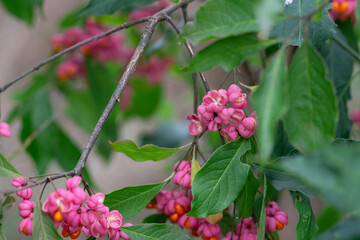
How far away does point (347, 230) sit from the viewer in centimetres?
41

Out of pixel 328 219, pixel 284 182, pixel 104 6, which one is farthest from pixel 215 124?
pixel 328 219

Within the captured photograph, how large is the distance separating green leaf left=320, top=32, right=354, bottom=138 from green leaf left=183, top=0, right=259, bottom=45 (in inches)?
24.2

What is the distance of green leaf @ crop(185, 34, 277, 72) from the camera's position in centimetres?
50

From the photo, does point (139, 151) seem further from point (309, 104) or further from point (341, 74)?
point (341, 74)

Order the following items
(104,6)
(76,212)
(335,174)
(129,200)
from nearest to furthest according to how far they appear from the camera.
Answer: (335,174) → (76,212) → (129,200) → (104,6)

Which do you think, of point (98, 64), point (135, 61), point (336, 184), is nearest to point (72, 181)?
point (135, 61)

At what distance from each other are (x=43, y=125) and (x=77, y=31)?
389 mm

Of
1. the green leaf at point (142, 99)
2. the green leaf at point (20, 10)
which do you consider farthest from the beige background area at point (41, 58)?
the green leaf at point (20, 10)

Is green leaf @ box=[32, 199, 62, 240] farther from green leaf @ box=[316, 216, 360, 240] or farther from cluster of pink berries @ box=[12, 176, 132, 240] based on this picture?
green leaf @ box=[316, 216, 360, 240]

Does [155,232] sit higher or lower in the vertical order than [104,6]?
lower

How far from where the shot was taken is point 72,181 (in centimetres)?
55

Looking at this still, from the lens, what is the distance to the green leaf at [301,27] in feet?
2.02

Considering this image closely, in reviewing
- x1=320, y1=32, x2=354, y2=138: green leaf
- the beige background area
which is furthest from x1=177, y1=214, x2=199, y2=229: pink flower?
the beige background area

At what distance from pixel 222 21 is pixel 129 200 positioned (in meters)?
0.32
